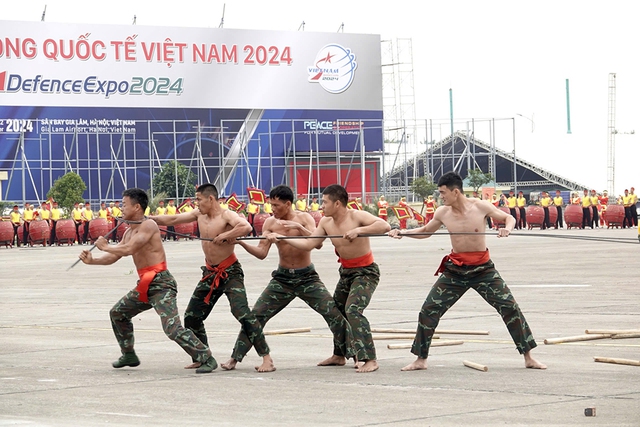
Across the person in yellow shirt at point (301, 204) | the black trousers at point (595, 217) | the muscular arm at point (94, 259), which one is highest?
the muscular arm at point (94, 259)

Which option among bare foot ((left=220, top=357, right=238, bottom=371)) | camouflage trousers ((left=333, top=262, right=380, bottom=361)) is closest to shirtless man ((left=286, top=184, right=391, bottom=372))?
camouflage trousers ((left=333, top=262, right=380, bottom=361))

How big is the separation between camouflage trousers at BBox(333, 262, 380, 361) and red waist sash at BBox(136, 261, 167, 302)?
1657 mm

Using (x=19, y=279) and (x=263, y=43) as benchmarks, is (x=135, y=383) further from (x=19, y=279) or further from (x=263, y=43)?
(x=263, y=43)

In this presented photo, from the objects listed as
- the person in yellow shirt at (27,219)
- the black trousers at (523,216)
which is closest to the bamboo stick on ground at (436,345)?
the person in yellow shirt at (27,219)

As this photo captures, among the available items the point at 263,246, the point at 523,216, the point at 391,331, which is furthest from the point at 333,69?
the point at 263,246

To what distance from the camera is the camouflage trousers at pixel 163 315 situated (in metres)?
10.4

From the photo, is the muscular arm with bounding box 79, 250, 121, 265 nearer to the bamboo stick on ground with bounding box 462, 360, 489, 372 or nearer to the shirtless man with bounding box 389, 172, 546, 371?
the shirtless man with bounding box 389, 172, 546, 371

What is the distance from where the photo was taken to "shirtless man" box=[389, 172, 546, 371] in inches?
404

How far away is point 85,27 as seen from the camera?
7156 cm

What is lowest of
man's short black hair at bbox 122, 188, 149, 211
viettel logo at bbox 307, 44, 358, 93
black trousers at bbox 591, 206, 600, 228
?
black trousers at bbox 591, 206, 600, 228

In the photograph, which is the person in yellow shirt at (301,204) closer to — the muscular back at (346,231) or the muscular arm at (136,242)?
the muscular back at (346,231)

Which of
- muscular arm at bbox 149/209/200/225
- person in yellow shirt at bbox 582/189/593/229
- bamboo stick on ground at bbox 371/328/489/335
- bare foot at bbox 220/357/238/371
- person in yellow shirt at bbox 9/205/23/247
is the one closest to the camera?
bare foot at bbox 220/357/238/371

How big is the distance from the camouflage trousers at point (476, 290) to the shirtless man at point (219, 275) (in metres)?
1.41

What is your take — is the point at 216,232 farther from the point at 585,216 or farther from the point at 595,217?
the point at 595,217
